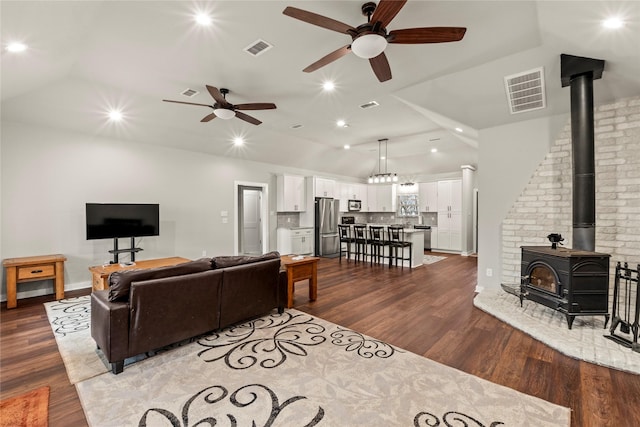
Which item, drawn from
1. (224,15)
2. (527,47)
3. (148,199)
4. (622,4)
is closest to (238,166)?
(148,199)

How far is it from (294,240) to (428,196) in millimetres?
4886

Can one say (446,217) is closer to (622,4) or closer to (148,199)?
(622,4)

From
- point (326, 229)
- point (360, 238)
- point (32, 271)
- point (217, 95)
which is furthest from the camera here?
point (326, 229)

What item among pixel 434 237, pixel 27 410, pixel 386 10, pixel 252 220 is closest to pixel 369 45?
pixel 386 10

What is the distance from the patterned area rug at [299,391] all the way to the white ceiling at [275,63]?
304 centimetres

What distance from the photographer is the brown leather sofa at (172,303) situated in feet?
8.13

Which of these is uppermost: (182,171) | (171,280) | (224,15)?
(224,15)

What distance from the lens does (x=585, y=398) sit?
212 cm

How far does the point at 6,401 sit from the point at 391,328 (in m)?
3.35

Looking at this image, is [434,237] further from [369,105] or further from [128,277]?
[128,277]

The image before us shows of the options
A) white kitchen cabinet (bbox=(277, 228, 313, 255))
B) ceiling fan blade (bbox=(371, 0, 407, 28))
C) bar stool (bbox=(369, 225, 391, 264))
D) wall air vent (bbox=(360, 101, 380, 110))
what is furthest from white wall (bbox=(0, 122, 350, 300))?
ceiling fan blade (bbox=(371, 0, 407, 28))

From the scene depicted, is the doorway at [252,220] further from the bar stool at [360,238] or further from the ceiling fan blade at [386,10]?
the ceiling fan blade at [386,10]

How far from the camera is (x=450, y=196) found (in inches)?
367

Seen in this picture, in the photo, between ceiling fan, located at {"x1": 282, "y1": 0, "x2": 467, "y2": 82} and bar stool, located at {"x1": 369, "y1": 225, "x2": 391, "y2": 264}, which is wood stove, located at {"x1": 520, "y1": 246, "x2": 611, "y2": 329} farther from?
bar stool, located at {"x1": 369, "y1": 225, "x2": 391, "y2": 264}
